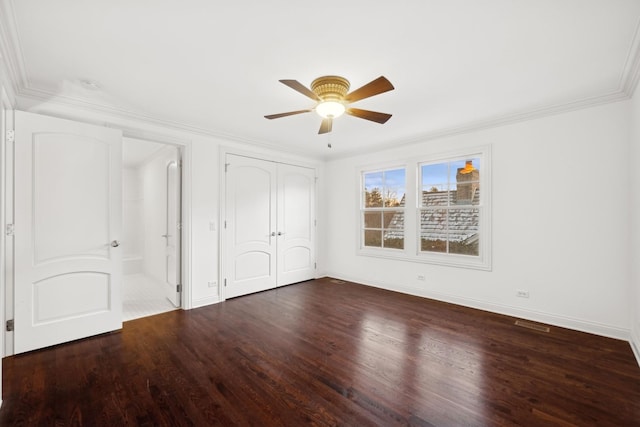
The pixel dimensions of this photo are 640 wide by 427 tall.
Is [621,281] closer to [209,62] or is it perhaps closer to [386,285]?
[386,285]

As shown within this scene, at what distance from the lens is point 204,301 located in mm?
3990

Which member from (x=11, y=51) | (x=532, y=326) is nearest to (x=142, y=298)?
(x=11, y=51)

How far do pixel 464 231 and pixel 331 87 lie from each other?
2.86 m

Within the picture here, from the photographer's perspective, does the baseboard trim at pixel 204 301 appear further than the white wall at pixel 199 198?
Yes

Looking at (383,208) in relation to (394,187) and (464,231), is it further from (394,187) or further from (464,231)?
(464,231)

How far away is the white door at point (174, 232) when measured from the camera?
391cm

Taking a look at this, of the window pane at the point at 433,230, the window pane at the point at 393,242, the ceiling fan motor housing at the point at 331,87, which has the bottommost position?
the window pane at the point at 393,242

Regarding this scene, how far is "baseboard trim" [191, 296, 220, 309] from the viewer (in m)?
3.89

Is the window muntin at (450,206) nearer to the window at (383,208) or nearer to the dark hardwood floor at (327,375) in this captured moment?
the window at (383,208)

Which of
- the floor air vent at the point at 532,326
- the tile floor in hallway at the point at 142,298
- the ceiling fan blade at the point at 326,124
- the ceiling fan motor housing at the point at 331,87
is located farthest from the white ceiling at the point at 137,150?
the floor air vent at the point at 532,326

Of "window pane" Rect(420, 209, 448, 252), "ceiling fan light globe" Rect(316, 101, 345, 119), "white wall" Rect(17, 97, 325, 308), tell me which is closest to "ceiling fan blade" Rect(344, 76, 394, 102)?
"ceiling fan light globe" Rect(316, 101, 345, 119)

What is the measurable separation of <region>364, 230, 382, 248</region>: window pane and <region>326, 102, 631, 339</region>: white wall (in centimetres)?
117

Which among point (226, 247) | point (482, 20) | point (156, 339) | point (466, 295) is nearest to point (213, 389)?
point (156, 339)

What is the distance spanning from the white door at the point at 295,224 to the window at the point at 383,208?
3.33ft
